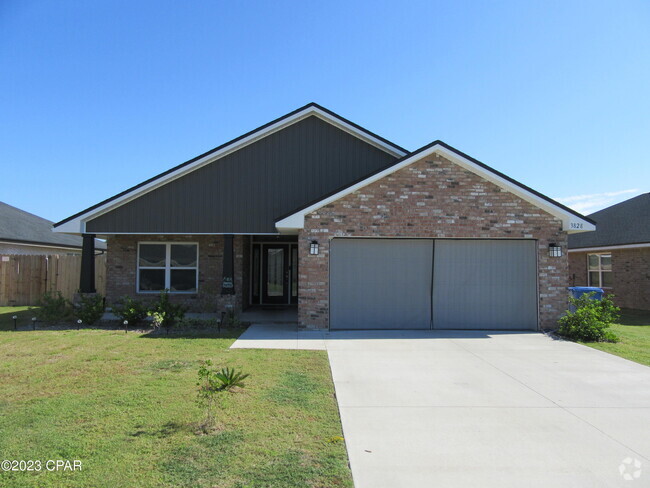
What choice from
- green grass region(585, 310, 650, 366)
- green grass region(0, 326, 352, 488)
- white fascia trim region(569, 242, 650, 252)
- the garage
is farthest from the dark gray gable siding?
white fascia trim region(569, 242, 650, 252)

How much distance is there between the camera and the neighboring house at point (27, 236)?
1879cm

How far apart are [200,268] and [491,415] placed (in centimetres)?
1110

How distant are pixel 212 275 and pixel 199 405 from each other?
984cm

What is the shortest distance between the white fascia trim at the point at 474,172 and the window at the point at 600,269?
9.63 meters

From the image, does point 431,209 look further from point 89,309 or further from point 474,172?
point 89,309

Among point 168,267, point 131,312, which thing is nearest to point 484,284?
point 131,312

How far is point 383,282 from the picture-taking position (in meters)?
11.2

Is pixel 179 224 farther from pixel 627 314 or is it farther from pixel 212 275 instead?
pixel 627 314

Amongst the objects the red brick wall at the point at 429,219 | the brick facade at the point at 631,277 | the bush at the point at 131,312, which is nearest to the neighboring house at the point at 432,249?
the red brick wall at the point at 429,219

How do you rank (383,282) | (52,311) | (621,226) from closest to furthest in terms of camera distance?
(383,282)
(52,311)
(621,226)

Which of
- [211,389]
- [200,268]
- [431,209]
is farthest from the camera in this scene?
[200,268]

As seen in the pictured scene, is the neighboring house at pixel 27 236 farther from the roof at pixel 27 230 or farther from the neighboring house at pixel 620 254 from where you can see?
the neighboring house at pixel 620 254

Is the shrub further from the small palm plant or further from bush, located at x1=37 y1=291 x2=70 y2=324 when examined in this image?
the small palm plant

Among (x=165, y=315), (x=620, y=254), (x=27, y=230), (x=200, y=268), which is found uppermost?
(x=27, y=230)
